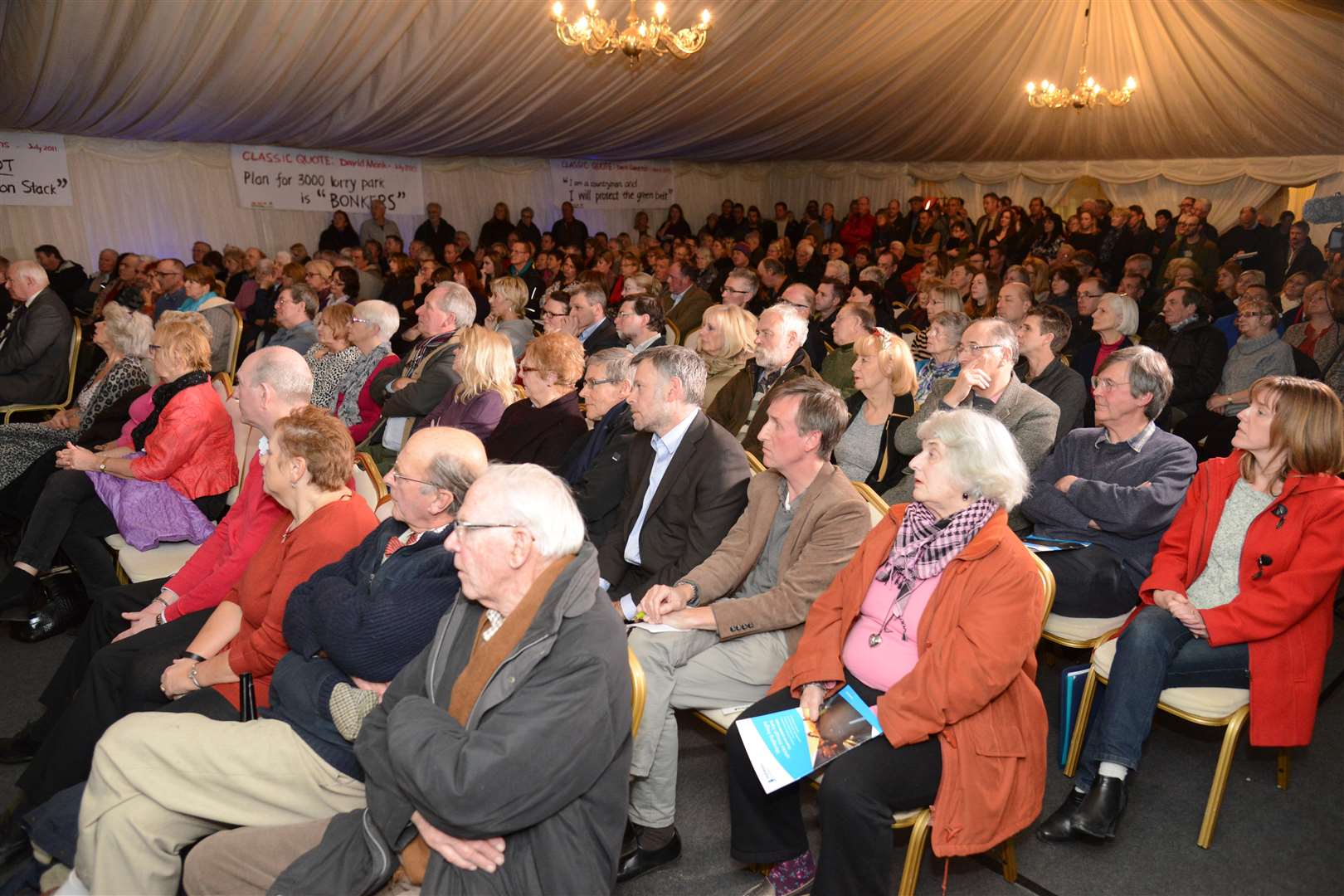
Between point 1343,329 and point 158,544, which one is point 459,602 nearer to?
point 158,544

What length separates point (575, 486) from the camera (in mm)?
3395

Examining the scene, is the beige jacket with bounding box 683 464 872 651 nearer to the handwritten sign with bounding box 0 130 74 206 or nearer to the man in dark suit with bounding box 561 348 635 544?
the man in dark suit with bounding box 561 348 635 544

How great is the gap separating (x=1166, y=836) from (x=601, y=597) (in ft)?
5.77

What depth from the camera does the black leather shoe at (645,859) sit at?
8.05 ft

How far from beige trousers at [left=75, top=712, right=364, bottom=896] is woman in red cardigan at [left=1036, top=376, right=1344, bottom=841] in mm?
1835

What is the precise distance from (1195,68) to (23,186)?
Answer: 11768 millimetres

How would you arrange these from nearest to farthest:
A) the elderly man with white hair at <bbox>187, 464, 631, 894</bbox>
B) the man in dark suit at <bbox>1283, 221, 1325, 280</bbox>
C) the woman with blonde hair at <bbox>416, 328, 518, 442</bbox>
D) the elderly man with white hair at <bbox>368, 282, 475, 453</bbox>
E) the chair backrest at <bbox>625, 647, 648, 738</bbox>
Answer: the elderly man with white hair at <bbox>187, 464, 631, 894</bbox>
the chair backrest at <bbox>625, 647, 648, 738</bbox>
the woman with blonde hair at <bbox>416, 328, 518, 442</bbox>
the elderly man with white hair at <bbox>368, 282, 475, 453</bbox>
the man in dark suit at <bbox>1283, 221, 1325, 280</bbox>

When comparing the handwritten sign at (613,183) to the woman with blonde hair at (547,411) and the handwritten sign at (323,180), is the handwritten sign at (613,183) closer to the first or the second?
the handwritten sign at (323,180)

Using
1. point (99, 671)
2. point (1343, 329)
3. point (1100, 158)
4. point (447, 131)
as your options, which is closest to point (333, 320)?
point (99, 671)

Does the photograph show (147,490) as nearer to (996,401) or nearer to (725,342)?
(725,342)

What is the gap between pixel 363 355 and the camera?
4.91 m

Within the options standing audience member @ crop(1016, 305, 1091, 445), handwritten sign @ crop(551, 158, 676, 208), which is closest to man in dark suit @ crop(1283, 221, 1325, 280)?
standing audience member @ crop(1016, 305, 1091, 445)

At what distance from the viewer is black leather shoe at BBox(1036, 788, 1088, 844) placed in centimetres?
255

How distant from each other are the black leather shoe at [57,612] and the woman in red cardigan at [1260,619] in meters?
3.58
